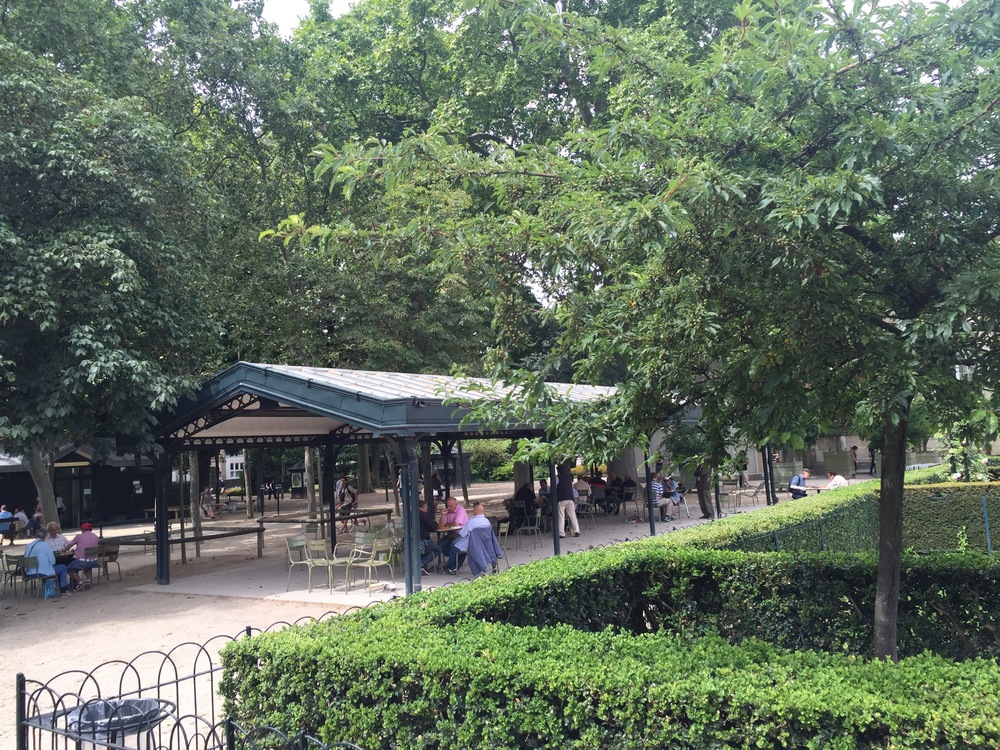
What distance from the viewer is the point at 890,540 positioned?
5410 mm

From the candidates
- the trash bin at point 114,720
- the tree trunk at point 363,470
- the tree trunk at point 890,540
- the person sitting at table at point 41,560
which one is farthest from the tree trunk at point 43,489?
the tree trunk at point 363,470

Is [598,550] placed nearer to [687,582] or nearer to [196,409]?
[687,582]

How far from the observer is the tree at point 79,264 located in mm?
12859

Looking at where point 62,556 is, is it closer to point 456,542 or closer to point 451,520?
point 451,520

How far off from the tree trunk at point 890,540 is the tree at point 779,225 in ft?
0.04

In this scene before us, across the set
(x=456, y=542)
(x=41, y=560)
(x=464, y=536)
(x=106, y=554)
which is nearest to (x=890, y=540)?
(x=464, y=536)

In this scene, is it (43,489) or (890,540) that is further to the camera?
(43,489)

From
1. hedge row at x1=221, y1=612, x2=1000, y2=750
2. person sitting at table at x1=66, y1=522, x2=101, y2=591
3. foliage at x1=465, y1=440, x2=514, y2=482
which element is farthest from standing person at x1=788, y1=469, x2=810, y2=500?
foliage at x1=465, y1=440, x2=514, y2=482

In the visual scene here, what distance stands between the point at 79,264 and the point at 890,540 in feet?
41.8

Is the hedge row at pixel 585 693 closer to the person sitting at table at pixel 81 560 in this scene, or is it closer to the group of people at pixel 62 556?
the group of people at pixel 62 556

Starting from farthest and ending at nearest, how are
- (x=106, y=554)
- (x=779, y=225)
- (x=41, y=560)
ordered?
(x=106, y=554), (x=41, y=560), (x=779, y=225)

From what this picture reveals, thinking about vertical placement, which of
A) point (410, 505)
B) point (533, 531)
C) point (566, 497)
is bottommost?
point (533, 531)

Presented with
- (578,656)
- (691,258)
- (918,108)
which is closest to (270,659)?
(578,656)

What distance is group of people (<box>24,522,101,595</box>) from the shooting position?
1363cm
